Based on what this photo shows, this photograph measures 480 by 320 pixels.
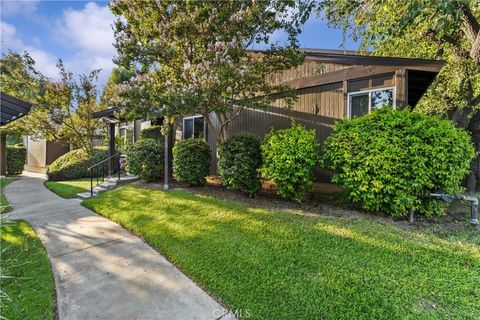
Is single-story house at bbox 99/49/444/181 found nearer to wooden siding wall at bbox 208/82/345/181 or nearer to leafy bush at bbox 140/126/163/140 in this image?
wooden siding wall at bbox 208/82/345/181

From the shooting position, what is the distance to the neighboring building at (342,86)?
578 centimetres

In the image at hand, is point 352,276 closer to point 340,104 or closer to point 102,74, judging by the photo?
point 340,104

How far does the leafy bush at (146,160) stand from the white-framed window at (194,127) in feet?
6.53

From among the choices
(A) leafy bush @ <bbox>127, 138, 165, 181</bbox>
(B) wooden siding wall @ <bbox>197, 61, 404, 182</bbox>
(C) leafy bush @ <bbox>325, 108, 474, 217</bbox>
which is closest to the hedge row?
(C) leafy bush @ <bbox>325, 108, 474, 217</bbox>

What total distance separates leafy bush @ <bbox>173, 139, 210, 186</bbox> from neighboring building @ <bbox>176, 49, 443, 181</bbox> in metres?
2.36

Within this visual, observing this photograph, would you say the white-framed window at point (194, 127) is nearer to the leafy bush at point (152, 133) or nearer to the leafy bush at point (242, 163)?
the leafy bush at point (152, 133)

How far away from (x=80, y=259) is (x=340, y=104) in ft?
22.7

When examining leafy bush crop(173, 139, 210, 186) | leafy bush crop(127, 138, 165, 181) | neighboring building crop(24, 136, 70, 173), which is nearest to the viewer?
leafy bush crop(173, 139, 210, 186)

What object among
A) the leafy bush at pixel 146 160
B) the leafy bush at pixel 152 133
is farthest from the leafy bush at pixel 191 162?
the leafy bush at pixel 152 133

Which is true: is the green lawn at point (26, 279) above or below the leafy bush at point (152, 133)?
below

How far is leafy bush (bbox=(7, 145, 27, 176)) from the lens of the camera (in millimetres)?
14203

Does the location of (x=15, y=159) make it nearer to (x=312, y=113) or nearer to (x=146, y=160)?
(x=146, y=160)

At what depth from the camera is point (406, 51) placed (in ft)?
26.9

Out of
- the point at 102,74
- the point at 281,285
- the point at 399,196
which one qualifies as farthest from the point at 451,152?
the point at 102,74
